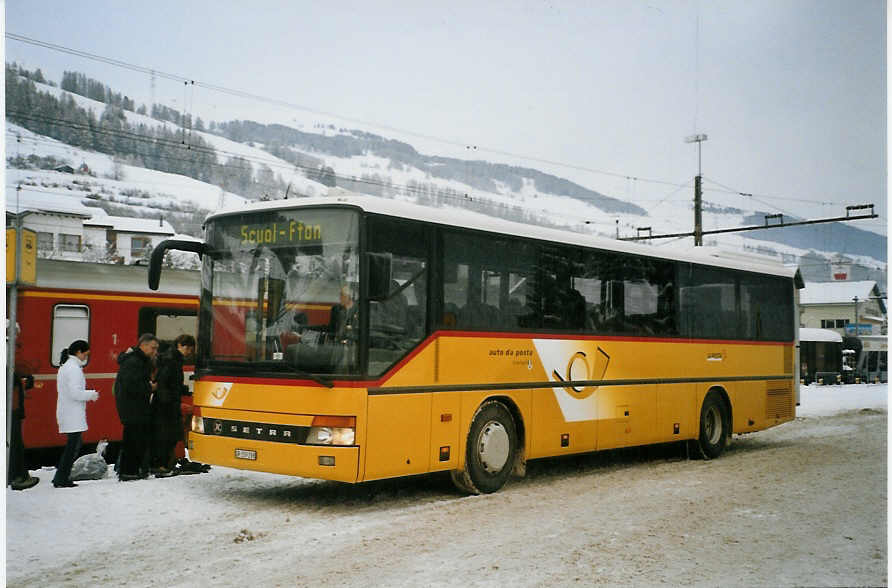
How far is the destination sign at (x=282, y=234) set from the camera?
855 centimetres

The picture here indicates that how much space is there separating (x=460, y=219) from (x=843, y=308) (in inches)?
594

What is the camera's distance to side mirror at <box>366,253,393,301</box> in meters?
8.30

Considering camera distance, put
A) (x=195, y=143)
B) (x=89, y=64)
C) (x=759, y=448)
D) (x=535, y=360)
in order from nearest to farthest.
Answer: (x=535, y=360) → (x=89, y=64) → (x=759, y=448) → (x=195, y=143)

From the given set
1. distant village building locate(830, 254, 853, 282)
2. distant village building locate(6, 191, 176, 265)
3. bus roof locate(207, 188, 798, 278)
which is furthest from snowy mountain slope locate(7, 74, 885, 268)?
distant village building locate(6, 191, 176, 265)

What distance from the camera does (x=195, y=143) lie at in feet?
61.4

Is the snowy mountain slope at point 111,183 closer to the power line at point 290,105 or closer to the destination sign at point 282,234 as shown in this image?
the power line at point 290,105

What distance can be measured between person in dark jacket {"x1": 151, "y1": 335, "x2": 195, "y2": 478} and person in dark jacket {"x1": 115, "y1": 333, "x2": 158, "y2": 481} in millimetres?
248

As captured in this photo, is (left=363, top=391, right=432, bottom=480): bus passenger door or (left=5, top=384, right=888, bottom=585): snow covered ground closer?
(left=5, top=384, right=888, bottom=585): snow covered ground

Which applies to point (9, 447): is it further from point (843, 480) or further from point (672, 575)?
point (843, 480)

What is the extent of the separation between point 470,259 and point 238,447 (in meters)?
2.95

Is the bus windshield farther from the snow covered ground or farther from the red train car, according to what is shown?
the red train car

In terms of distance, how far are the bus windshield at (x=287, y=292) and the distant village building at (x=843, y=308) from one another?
5238mm

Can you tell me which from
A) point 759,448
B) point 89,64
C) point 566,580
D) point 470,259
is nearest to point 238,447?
point 470,259

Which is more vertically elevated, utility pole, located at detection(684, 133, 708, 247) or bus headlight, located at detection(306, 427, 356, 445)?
utility pole, located at detection(684, 133, 708, 247)
